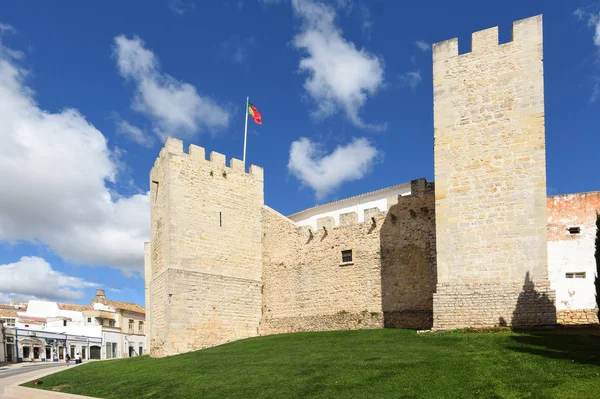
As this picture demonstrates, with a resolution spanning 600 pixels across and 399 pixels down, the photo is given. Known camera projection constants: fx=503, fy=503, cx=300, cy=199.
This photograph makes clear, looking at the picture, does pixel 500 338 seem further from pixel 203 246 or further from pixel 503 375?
pixel 203 246

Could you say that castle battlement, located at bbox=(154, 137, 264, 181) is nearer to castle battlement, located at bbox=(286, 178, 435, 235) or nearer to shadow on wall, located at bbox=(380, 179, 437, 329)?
castle battlement, located at bbox=(286, 178, 435, 235)

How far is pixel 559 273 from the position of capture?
17547 millimetres

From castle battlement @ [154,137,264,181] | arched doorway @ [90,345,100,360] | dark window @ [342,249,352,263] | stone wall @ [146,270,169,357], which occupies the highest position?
castle battlement @ [154,137,264,181]

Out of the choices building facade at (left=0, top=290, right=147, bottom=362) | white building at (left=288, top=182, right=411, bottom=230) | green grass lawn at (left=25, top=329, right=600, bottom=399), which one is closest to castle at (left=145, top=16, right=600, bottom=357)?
green grass lawn at (left=25, top=329, right=600, bottom=399)

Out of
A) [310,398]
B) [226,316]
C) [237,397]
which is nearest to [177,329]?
[226,316]

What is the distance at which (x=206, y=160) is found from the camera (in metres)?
22.2

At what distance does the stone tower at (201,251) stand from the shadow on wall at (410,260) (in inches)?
254

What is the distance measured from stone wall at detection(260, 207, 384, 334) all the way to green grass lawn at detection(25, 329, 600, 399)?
135 inches

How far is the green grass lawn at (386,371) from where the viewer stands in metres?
8.45

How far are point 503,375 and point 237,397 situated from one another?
5.02 meters

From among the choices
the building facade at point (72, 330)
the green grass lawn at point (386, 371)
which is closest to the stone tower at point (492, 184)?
the green grass lawn at point (386, 371)

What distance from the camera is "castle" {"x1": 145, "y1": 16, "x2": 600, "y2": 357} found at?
14.4 meters

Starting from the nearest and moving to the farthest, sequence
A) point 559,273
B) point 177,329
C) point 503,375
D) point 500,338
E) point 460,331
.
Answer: point 503,375 → point 500,338 → point 460,331 → point 559,273 → point 177,329

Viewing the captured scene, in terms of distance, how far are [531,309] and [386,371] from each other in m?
5.77
